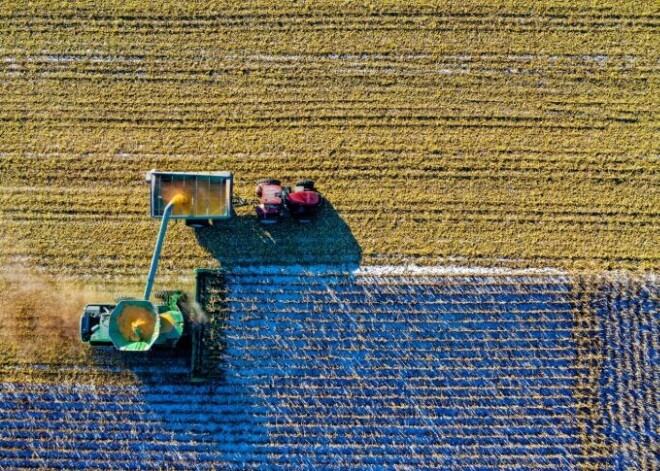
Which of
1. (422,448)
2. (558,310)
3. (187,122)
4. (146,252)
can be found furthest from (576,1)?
(146,252)

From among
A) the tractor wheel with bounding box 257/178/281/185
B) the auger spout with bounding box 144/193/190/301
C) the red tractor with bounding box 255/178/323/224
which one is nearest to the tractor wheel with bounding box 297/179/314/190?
the red tractor with bounding box 255/178/323/224

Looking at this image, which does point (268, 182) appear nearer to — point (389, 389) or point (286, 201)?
point (286, 201)

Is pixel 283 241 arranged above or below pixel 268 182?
below

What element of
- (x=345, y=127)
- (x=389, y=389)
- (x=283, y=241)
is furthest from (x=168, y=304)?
(x=345, y=127)

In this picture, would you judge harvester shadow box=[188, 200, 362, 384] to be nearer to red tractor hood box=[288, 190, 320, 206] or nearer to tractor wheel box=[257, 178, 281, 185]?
red tractor hood box=[288, 190, 320, 206]

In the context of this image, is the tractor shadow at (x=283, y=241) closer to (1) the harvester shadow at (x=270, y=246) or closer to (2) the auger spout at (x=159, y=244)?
(1) the harvester shadow at (x=270, y=246)

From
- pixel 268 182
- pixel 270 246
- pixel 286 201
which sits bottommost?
pixel 270 246
